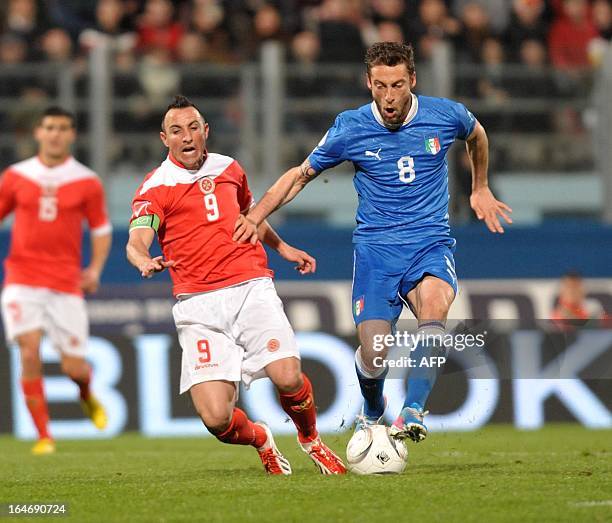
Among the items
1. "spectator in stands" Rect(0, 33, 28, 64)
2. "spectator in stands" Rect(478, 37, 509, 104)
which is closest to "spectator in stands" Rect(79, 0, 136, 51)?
"spectator in stands" Rect(0, 33, 28, 64)

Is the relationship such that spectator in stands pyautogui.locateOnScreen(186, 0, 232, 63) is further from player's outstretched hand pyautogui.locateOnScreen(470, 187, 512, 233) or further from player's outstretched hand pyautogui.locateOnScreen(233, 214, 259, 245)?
player's outstretched hand pyautogui.locateOnScreen(233, 214, 259, 245)

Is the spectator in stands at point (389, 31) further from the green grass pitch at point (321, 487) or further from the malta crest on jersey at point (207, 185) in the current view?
the malta crest on jersey at point (207, 185)

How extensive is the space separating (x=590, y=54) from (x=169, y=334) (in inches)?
226

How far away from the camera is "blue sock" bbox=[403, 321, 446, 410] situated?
24.8 feet

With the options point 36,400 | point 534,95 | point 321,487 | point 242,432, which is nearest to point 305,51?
point 534,95

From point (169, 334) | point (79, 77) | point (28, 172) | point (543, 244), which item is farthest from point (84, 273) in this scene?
point (543, 244)

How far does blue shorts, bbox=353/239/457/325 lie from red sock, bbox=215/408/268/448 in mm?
865

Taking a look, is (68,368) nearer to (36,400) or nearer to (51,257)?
(36,400)

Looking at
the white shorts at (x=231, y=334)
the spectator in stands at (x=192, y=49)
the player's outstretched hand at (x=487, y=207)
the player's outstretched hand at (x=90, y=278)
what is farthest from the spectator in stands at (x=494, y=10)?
the white shorts at (x=231, y=334)

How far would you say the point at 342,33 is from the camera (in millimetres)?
15453

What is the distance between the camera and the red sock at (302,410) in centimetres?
802

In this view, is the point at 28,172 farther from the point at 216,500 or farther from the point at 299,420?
the point at 216,500

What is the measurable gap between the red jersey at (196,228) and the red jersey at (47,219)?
374cm

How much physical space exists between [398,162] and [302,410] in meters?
1.52
